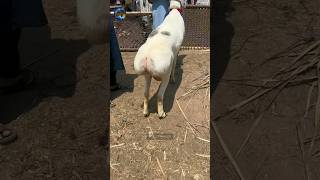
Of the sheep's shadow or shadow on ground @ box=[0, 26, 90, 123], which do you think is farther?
the sheep's shadow

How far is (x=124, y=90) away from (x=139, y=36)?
0.53 metres

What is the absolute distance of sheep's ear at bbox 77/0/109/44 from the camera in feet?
4.66

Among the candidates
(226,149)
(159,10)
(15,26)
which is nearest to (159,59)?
(159,10)

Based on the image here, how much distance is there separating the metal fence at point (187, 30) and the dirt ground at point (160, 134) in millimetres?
216

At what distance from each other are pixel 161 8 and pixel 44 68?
3.94 ft

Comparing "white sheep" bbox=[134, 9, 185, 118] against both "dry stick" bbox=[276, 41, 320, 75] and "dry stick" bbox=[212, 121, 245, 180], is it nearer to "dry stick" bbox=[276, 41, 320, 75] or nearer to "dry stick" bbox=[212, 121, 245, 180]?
"dry stick" bbox=[212, 121, 245, 180]

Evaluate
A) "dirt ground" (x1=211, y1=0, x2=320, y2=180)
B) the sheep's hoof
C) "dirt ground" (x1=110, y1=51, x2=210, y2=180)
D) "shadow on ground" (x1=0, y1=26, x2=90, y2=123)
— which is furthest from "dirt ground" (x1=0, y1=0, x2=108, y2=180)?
the sheep's hoof

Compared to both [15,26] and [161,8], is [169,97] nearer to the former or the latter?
[161,8]

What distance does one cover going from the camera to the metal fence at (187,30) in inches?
103

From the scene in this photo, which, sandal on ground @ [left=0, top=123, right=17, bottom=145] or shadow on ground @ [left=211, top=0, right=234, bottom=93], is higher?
shadow on ground @ [left=211, top=0, right=234, bottom=93]

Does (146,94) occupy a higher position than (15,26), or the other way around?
(15,26)

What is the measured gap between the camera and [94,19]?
1442mm

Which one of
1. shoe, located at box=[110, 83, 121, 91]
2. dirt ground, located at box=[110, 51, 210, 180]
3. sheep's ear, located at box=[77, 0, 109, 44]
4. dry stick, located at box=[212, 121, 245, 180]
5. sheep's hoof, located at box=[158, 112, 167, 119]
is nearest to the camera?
sheep's ear, located at box=[77, 0, 109, 44]

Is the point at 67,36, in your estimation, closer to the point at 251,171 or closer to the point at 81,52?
the point at 81,52
